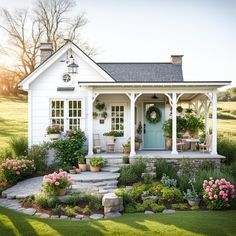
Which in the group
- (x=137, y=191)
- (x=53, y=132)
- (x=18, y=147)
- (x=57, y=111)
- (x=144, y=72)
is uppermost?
(x=144, y=72)

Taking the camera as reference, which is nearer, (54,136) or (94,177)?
(94,177)

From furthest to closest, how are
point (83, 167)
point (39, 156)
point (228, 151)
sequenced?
point (228, 151) → point (39, 156) → point (83, 167)

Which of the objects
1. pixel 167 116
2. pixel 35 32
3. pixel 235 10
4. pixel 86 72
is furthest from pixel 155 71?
pixel 35 32

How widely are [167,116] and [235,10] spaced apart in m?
6.39

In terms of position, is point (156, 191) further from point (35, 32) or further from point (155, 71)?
point (35, 32)

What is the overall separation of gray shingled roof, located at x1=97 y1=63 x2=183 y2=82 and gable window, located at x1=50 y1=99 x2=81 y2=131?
9.39 feet

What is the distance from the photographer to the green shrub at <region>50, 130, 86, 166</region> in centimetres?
1455

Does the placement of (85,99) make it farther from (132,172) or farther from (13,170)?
(13,170)

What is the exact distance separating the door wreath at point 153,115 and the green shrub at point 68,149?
4.00 m

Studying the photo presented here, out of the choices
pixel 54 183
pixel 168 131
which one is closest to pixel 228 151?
pixel 168 131

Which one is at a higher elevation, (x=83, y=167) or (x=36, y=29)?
(x=36, y=29)

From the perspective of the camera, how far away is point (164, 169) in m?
12.9

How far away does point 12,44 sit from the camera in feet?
91.8

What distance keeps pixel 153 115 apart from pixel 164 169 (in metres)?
4.65
